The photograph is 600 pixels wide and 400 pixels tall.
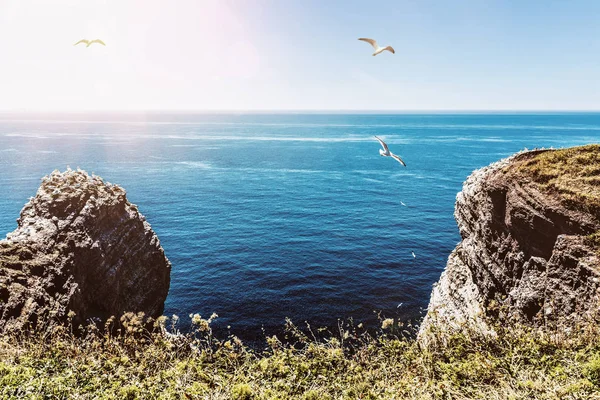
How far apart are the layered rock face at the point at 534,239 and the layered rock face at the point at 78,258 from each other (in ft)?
73.9

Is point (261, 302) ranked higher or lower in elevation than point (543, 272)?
lower

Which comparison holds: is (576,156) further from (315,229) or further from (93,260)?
(315,229)

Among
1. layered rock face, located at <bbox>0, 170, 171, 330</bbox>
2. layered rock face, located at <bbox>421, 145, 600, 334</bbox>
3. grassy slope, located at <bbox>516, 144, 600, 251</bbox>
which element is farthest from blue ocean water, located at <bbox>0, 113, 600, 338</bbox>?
grassy slope, located at <bbox>516, 144, 600, 251</bbox>

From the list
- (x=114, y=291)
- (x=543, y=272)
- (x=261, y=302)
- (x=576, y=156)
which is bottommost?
(x=261, y=302)

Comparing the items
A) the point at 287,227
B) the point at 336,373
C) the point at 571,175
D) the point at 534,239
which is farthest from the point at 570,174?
the point at 287,227

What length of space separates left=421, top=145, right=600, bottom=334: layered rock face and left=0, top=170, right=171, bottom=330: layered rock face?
73.9 ft

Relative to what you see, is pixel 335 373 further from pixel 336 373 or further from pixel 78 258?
pixel 78 258

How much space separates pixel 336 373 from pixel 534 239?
1578 cm

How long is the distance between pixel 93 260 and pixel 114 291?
3.22m

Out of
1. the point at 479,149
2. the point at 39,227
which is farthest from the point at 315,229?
the point at 479,149

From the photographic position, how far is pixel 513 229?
69.1ft

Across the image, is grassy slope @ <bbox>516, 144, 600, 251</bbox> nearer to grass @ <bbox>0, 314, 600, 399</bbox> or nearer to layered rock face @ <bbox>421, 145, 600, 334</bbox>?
layered rock face @ <bbox>421, 145, 600, 334</bbox>

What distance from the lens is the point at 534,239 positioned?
63.9ft

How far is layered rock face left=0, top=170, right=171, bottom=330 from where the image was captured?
20.2m
